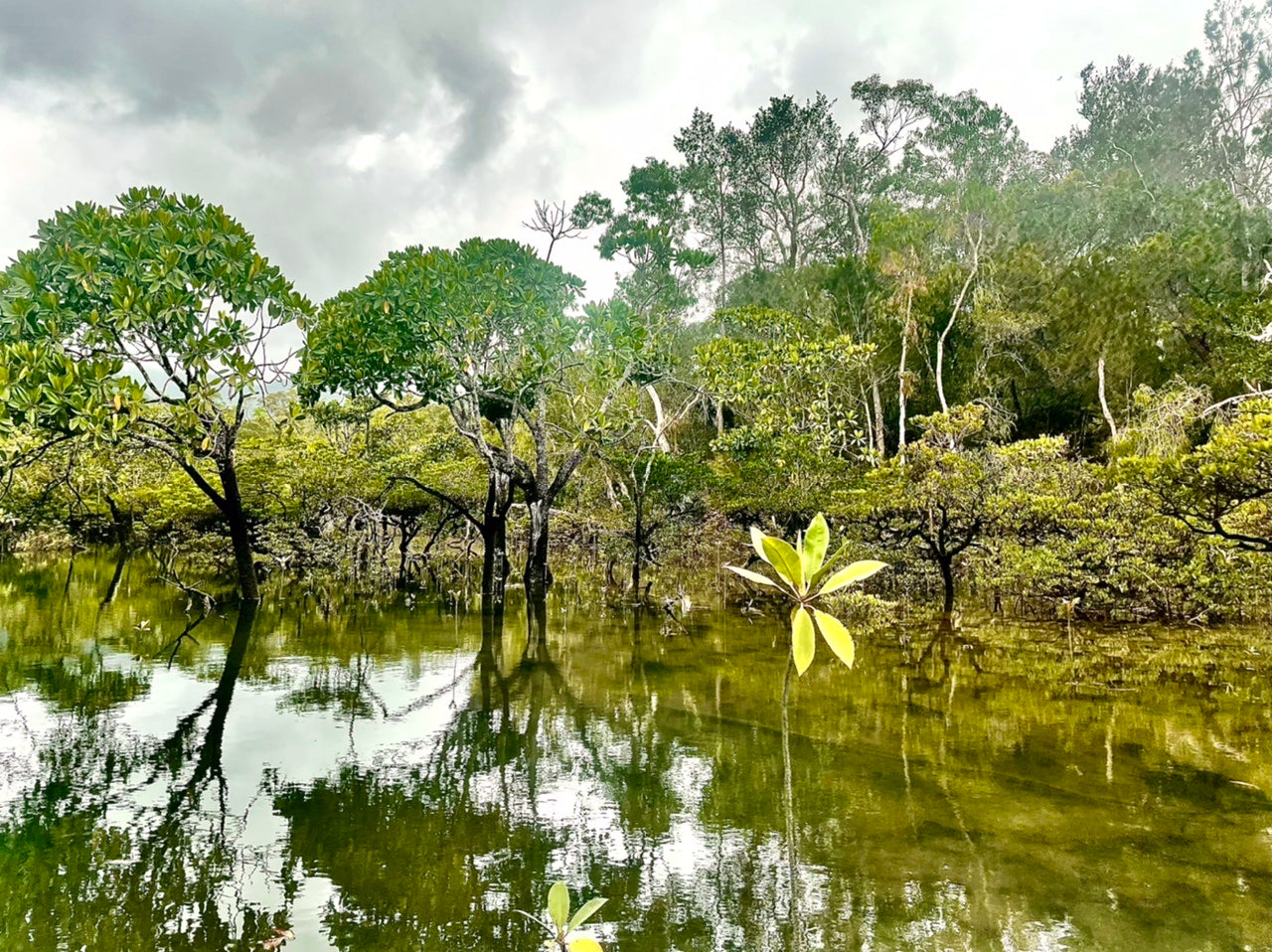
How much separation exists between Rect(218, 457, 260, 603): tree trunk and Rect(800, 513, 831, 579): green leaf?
11425 millimetres

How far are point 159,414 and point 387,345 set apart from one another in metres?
3.93

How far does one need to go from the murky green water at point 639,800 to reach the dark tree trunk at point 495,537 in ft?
17.1

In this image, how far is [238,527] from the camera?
11.9 metres

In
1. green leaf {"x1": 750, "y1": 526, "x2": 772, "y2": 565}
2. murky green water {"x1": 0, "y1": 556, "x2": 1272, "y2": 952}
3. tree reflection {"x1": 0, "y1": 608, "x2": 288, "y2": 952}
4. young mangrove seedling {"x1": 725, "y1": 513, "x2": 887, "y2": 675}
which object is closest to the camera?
young mangrove seedling {"x1": 725, "y1": 513, "x2": 887, "y2": 675}

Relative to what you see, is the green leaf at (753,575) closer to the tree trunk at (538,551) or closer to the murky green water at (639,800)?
the murky green water at (639,800)

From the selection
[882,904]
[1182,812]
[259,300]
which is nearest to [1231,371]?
[1182,812]

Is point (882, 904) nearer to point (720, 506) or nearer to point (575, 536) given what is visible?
point (720, 506)

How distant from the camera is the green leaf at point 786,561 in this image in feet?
6.74

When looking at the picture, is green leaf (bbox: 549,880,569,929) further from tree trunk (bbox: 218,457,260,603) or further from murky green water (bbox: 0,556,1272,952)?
tree trunk (bbox: 218,457,260,603)

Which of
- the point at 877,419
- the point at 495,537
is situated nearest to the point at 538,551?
the point at 495,537

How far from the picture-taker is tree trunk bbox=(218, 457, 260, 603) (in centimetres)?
1146

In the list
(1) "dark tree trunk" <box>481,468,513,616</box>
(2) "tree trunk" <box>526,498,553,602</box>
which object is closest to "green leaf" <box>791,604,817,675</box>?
(1) "dark tree trunk" <box>481,468,513,616</box>

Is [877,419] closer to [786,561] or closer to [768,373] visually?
[768,373]

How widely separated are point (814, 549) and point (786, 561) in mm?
144
